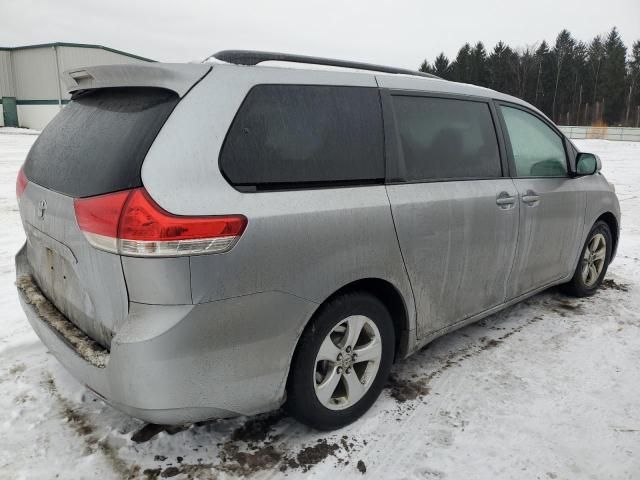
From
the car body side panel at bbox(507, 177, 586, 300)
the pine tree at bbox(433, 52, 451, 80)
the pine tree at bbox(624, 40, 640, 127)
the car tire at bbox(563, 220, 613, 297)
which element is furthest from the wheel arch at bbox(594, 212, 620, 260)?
the pine tree at bbox(433, 52, 451, 80)

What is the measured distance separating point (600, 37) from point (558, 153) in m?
84.8

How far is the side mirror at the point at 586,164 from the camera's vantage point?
12.8 feet

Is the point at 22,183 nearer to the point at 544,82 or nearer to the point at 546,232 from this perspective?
the point at 546,232

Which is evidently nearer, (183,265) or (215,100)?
(183,265)

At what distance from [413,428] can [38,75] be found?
40.8 meters

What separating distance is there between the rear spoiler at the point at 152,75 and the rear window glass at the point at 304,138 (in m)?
0.23

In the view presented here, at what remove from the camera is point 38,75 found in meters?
35.3

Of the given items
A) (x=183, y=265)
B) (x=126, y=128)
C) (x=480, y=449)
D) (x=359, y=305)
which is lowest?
(x=480, y=449)

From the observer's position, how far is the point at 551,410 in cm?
271

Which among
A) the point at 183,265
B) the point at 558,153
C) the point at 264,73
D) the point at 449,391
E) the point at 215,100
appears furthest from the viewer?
the point at 558,153

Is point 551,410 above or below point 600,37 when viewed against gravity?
below

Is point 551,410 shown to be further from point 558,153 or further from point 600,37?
point 600,37

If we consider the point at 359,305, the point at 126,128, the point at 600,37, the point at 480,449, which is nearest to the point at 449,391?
the point at 480,449

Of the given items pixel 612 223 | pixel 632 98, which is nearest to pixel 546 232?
pixel 612 223
